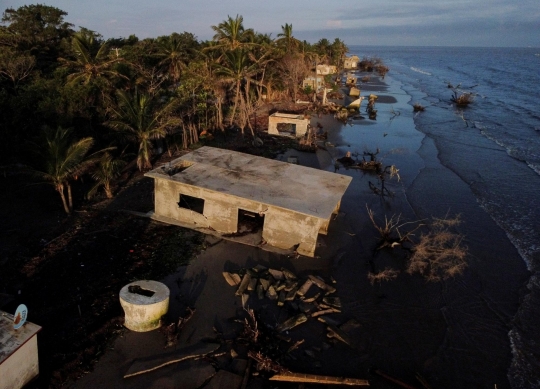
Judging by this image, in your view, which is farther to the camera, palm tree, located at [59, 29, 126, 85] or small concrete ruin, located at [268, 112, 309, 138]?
small concrete ruin, located at [268, 112, 309, 138]

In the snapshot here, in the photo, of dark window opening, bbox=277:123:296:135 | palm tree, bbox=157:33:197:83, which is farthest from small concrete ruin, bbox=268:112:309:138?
palm tree, bbox=157:33:197:83

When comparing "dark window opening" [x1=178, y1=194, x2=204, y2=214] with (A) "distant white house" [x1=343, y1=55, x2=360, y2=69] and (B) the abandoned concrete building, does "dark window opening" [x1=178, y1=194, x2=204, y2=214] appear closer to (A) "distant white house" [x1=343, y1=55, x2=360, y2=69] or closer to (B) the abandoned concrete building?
(B) the abandoned concrete building

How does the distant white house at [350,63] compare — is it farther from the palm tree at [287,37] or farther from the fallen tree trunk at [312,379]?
the fallen tree trunk at [312,379]

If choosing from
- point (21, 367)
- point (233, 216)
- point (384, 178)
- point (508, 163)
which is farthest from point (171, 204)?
point (508, 163)

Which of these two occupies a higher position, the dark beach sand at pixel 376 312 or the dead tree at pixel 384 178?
the dead tree at pixel 384 178

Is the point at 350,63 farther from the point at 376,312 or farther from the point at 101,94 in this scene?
the point at 376,312

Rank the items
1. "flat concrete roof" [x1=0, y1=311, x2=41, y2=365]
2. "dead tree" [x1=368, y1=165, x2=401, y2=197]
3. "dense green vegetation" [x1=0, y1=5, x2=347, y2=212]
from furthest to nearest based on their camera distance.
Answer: "dead tree" [x1=368, y1=165, x2=401, y2=197] → "dense green vegetation" [x1=0, y1=5, x2=347, y2=212] → "flat concrete roof" [x1=0, y1=311, x2=41, y2=365]

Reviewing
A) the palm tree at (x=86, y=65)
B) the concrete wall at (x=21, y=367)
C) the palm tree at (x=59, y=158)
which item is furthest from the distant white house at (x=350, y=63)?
the concrete wall at (x=21, y=367)
